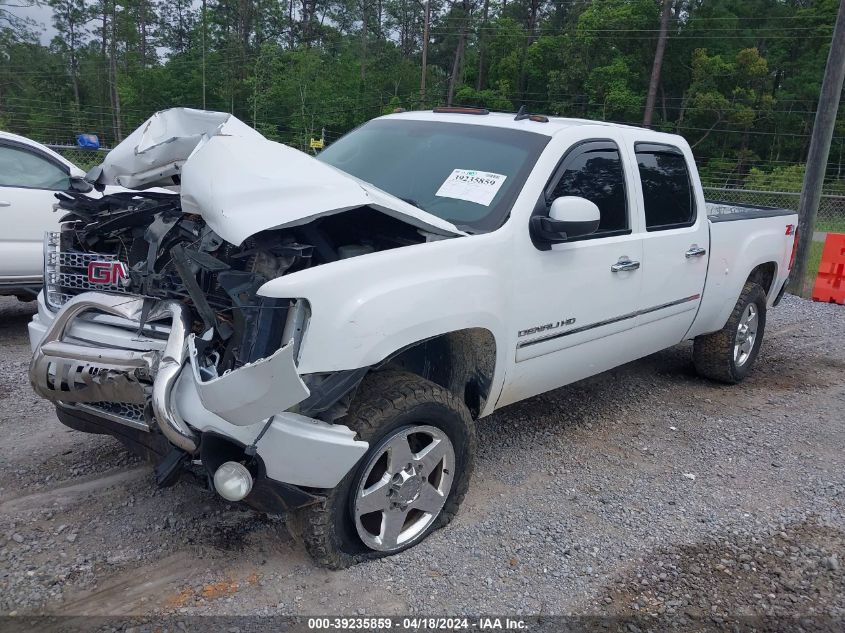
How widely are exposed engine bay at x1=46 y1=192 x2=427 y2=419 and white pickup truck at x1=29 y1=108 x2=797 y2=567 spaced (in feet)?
0.04

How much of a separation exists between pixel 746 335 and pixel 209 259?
4885 mm

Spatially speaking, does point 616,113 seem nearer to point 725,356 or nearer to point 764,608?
point 725,356

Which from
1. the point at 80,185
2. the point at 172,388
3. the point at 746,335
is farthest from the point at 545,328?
the point at 746,335

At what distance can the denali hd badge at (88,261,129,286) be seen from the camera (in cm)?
330

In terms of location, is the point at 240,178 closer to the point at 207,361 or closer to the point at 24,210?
the point at 207,361

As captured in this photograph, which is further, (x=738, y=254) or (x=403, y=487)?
(x=738, y=254)

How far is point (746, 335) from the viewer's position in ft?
20.3

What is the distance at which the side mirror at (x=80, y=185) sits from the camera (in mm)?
3746

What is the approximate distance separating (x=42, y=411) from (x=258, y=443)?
2691mm

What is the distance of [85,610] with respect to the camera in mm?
2787

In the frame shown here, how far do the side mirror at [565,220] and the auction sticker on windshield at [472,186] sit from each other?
27 centimetres

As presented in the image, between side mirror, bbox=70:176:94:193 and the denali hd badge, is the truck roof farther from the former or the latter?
the denali hd badge

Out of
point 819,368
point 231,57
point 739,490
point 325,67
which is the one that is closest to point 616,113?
point 325,67

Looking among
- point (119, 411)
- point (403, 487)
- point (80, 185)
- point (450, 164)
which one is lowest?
point (403, 487)
